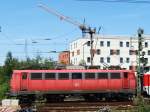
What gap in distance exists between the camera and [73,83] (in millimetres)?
45188

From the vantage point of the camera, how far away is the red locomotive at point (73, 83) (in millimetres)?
44438

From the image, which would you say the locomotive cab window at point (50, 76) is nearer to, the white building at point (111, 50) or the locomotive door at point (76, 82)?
the locomotive door at point (76, 82)

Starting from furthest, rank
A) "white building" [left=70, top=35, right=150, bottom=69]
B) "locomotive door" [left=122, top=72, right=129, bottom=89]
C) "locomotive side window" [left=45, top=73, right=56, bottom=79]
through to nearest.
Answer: "white building" [left=70, top=35, right=150, bottom=69] → "locomotive door" [left=122, top=72, right=129, bottom=89] → "locomotive side window" [left=45, top=73, right=56, bottom=79]

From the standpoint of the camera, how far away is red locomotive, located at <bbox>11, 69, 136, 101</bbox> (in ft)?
146

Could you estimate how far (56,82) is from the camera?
4500 cm

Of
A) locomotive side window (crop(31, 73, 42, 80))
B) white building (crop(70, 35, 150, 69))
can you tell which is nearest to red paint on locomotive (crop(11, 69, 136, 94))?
locomotive side window (crop(31, 73, 42, 80))

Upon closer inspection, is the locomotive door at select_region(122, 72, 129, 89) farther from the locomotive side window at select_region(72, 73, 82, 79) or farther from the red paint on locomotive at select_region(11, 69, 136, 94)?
the locomotive side window at select_region(72, 73, 82, 79)

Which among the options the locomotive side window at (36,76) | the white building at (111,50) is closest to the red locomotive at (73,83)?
the locomotive side window at (36,76)

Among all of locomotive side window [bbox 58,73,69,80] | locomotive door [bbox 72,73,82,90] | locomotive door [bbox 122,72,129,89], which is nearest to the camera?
locomotive side window [bbox 58,73,69,80]

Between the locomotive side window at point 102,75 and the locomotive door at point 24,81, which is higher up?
the locomotive side window at point 102,75

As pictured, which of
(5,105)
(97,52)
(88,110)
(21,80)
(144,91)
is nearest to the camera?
(88,110)

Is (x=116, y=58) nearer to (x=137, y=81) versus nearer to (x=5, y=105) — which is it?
(x=137, y=81)

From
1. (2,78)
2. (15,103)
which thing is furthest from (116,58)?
(15,103)

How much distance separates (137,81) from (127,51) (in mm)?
85354
